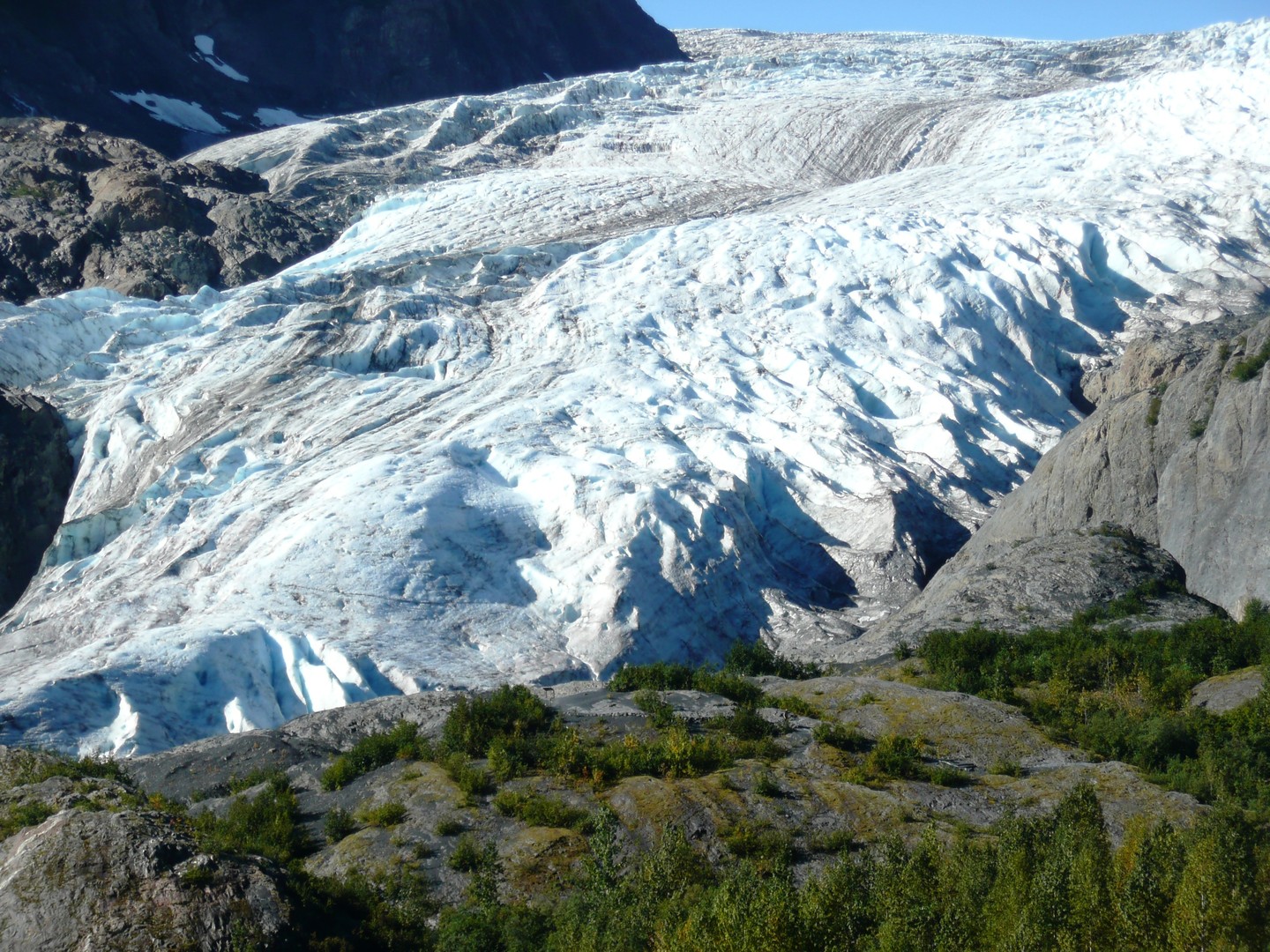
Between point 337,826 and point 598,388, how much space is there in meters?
21.8

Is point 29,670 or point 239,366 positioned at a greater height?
point 239,366

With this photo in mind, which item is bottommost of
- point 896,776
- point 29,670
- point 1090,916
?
point 29,670

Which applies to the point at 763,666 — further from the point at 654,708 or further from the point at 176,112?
the point at 176,112

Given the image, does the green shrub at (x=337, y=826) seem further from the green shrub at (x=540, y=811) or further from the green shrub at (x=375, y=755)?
the green shrub at (x=540, y=811)

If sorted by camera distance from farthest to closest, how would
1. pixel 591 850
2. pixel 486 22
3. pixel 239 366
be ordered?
pixel 486 22, pixel 239 366, pixel 591 850

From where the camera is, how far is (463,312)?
125ft

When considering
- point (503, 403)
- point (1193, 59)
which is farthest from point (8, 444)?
point (1193, 59)

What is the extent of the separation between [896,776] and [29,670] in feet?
58.6

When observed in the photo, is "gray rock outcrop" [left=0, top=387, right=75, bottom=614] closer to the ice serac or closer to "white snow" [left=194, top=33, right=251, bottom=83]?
the ice serac

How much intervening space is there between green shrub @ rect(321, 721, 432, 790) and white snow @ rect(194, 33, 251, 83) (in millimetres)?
72887

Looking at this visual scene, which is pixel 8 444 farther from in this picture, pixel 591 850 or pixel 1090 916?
pixel 1090 916

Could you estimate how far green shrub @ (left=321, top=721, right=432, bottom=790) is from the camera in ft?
44.3

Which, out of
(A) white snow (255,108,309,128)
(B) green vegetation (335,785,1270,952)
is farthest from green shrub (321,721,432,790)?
(A) white snow (255,108,309,128)

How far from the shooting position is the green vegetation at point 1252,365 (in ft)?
75.1
